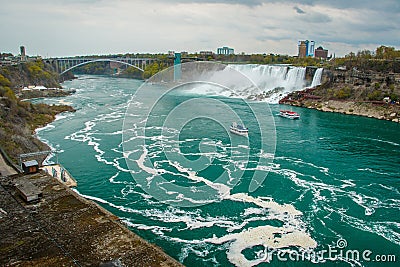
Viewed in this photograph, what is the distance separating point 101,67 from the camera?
71.5 meters

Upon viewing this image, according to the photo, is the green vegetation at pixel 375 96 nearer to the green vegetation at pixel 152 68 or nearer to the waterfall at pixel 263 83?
the waterfall at pixel 263 83

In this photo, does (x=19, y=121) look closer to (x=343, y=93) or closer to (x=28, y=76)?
(x=28, y=76)

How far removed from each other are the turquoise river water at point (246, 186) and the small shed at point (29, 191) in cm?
182

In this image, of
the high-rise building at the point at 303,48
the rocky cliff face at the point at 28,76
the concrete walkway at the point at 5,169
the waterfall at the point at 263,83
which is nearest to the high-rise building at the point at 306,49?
the high-rise building at the point at 303,48

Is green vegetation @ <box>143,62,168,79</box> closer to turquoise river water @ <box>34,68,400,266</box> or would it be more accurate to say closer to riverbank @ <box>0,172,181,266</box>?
turquoise river water @ <box>34,68,400,266</box>

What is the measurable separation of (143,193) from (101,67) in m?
65.1

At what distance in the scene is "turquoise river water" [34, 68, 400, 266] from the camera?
816cm

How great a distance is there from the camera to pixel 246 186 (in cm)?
1149

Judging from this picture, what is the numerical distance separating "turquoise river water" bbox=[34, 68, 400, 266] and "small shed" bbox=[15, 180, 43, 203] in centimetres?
182

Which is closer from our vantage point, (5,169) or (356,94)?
(5,169)

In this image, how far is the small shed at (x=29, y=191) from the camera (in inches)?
337

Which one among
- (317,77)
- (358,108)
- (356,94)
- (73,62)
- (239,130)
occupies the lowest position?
(239,130)

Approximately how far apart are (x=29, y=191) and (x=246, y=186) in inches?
251

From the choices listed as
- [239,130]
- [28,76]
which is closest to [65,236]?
[239,130]
